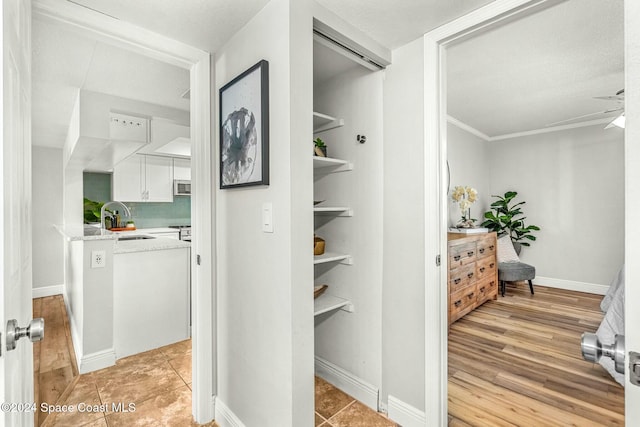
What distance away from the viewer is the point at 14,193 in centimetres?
82

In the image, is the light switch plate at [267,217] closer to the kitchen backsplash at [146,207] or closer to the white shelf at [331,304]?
the white shelf at [331,304]

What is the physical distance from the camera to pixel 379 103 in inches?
76.8

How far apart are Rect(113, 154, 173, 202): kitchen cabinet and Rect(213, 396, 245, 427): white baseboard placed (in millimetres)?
4269

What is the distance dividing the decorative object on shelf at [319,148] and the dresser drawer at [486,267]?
Result: 8.48 feet

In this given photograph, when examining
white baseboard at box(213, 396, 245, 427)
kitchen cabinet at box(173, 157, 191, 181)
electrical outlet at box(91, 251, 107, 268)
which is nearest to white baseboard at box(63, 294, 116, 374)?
electrical outlet at box(91, 251, 107, 268)

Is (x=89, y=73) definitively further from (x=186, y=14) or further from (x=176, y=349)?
(x=176, y=349)

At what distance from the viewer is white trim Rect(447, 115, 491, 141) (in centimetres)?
416

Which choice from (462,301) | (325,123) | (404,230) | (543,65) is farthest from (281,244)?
(462,301)

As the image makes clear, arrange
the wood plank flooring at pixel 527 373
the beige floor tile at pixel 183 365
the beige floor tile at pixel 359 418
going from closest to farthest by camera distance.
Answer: the beige floor tile at pixel 359 418 < the wood plank flooring at pixel 527 373 < the beige floor tile at pixel 183 365

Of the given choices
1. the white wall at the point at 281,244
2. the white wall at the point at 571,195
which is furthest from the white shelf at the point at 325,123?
the white wall at the point at 571,195

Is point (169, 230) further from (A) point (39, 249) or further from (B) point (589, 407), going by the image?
(B) point (589, 407)

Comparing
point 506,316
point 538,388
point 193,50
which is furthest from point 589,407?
point 193,50

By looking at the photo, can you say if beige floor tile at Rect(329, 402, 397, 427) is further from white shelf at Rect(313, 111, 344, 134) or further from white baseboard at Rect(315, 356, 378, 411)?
white shelf at Rect(313, 111, 344, 134)

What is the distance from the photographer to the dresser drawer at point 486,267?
3812 millimetres
